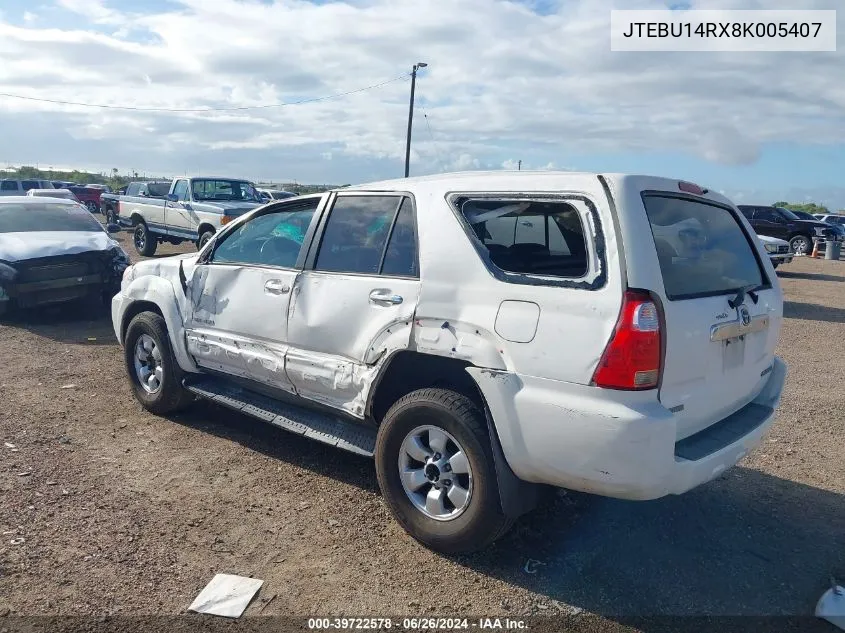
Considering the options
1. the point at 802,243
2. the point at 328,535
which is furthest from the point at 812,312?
the point at 802,243

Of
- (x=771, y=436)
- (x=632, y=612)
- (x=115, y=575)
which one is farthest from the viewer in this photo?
(x=771, y=436)

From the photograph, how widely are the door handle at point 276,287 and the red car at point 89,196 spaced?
36.1 metres

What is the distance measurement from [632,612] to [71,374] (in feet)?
18.5

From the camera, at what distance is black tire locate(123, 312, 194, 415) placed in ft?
17.1

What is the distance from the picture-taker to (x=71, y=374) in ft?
22.0

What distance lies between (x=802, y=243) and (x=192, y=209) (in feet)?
70.5

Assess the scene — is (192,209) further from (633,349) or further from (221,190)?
(633,349)

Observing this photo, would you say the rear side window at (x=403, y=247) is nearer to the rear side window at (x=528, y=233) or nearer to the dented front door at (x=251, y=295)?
the rear side window at (x=528, y=233)

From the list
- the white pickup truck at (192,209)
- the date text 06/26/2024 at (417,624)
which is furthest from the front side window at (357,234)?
the white pickup truck at (192,209)

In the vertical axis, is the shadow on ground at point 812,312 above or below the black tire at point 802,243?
below

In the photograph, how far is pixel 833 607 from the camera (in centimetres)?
310

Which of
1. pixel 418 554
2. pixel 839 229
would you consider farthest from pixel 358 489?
pixel 839 229

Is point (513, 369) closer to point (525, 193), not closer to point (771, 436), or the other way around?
point (525, 193)

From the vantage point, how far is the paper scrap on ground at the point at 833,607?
9.98 feet
